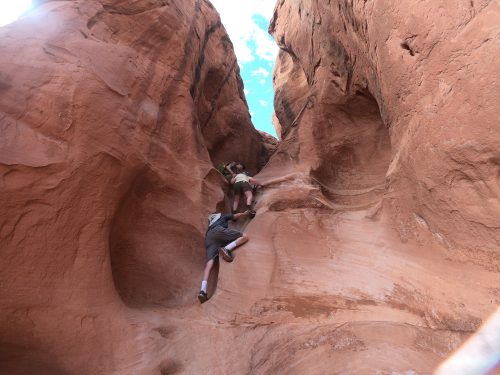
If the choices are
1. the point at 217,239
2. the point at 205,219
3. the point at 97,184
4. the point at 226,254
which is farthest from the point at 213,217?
the point at 97,184

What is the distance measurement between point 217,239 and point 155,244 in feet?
3.33

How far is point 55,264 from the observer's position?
4.14m

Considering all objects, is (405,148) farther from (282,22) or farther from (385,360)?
(282,22)

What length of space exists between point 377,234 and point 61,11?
6.20 m

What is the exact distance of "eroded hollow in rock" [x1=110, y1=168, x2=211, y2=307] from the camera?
16.9ft

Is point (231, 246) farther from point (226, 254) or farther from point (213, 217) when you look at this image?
point (213, 217)

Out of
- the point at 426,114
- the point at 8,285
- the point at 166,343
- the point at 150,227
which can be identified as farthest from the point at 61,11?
the point at 426,114

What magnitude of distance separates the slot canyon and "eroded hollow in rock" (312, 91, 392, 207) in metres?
0.51

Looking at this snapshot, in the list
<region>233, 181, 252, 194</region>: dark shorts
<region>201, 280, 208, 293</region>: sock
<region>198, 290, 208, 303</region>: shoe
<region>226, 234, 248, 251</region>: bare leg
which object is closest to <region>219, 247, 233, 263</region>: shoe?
<region>226, 234, 248, 251</region>: bare leg

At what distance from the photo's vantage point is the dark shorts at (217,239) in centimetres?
545

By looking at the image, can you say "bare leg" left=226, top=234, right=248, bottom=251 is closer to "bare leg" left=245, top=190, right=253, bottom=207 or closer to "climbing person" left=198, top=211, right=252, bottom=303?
"climbing person" left=198, top=211, right=252, bottom=303

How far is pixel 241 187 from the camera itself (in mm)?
7176

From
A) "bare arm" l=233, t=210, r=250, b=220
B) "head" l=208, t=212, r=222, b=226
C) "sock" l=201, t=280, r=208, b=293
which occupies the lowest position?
"sock" l=201, t=280, r=208, b=293

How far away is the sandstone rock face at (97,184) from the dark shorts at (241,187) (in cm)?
46
